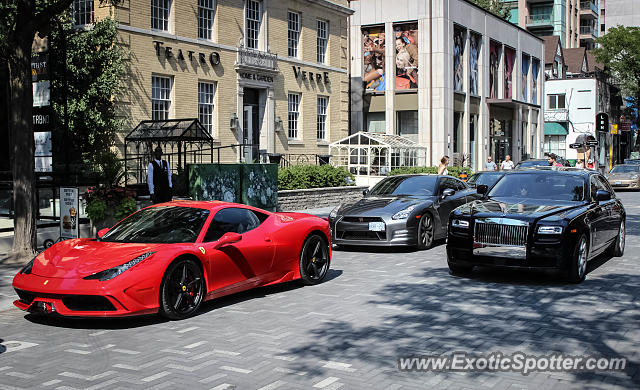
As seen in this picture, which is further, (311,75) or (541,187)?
(311,75)

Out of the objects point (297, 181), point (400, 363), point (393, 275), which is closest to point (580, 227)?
point (393, 275)

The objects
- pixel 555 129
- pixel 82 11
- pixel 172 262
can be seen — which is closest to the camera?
pixel 172 262

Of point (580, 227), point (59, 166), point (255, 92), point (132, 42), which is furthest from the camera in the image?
point (255, 92)

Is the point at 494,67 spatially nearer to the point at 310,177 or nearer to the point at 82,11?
the point at 310,177

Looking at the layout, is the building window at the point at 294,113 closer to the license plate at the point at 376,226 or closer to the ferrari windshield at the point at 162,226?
the license plate at the point at 376,226

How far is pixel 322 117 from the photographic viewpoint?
108ft

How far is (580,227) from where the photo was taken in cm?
993

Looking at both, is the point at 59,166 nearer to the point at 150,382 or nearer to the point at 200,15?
the point at 200,15

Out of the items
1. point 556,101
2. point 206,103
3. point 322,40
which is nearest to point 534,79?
point 556,101

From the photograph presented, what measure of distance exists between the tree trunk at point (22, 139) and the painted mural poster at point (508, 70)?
1772 inches

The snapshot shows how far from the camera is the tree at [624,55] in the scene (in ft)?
230

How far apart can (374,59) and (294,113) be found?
1403cm

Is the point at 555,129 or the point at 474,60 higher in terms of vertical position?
the point at 474,60

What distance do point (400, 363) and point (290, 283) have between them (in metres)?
4.45
